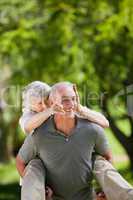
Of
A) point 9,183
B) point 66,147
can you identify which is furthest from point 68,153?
point 9,183

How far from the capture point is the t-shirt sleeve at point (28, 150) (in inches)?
159

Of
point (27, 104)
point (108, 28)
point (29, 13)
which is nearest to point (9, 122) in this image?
point (29, 13)

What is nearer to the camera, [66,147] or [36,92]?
[66,147]

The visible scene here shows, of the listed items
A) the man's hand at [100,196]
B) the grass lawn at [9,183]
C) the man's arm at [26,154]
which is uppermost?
the man's arm at [26,154]

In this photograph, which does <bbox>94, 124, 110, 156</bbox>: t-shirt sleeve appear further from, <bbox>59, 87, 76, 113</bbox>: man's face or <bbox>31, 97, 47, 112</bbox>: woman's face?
<bbox>31, 97, 47, 112</bbox>: woman's face

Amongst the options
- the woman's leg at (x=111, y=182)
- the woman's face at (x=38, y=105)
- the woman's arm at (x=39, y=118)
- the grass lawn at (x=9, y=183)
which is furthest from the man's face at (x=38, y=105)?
the grass lawn at (x=9, y=183)

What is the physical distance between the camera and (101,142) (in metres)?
4.06

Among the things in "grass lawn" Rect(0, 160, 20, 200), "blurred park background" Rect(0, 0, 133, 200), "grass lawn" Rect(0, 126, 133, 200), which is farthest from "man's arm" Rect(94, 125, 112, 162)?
"grass lawn" Rect(0, 160, 20, 200)

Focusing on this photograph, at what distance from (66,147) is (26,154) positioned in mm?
303

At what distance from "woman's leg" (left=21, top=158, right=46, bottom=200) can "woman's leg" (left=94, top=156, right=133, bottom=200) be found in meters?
0.35

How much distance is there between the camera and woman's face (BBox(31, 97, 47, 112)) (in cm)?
423

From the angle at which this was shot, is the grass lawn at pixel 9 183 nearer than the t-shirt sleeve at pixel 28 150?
No

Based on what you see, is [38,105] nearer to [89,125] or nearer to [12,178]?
[89,125]

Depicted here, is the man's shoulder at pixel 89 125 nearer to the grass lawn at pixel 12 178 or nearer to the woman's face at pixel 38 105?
the woman's face at pixel 38 105
